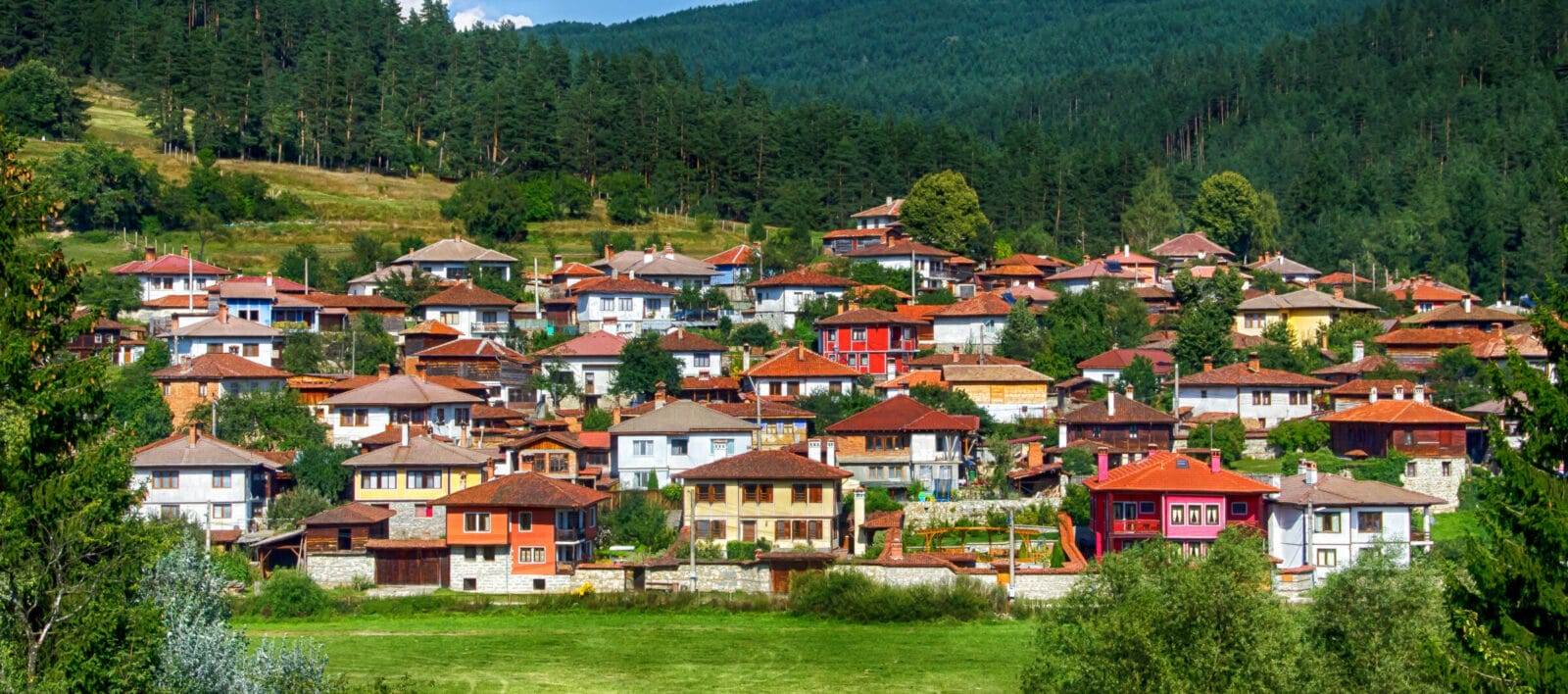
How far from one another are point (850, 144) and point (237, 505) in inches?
2256

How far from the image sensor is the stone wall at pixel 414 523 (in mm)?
55688

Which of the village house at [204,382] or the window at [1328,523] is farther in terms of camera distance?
the village house at [204,382]

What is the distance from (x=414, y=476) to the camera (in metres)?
56.9

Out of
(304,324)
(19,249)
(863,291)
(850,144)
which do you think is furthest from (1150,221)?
(19,249)

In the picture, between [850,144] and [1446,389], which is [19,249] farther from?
[850,144]

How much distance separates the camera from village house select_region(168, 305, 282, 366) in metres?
69.9

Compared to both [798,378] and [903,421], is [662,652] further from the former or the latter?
[798,378]

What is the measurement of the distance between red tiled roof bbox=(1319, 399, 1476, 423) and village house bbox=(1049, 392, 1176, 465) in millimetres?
5635

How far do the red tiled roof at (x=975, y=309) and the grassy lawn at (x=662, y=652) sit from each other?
89.3ft

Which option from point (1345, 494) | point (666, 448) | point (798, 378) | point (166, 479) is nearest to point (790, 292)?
point (798, 378)

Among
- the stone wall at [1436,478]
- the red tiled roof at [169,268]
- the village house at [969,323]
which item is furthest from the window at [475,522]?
the red tiled roof at [169,268]

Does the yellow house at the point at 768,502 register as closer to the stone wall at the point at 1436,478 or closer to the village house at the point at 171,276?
the stone wall at the point at 1436,478

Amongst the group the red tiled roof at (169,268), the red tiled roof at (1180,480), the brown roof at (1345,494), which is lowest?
the brown roof at (1345,494)

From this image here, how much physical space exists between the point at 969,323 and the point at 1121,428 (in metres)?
15.3
